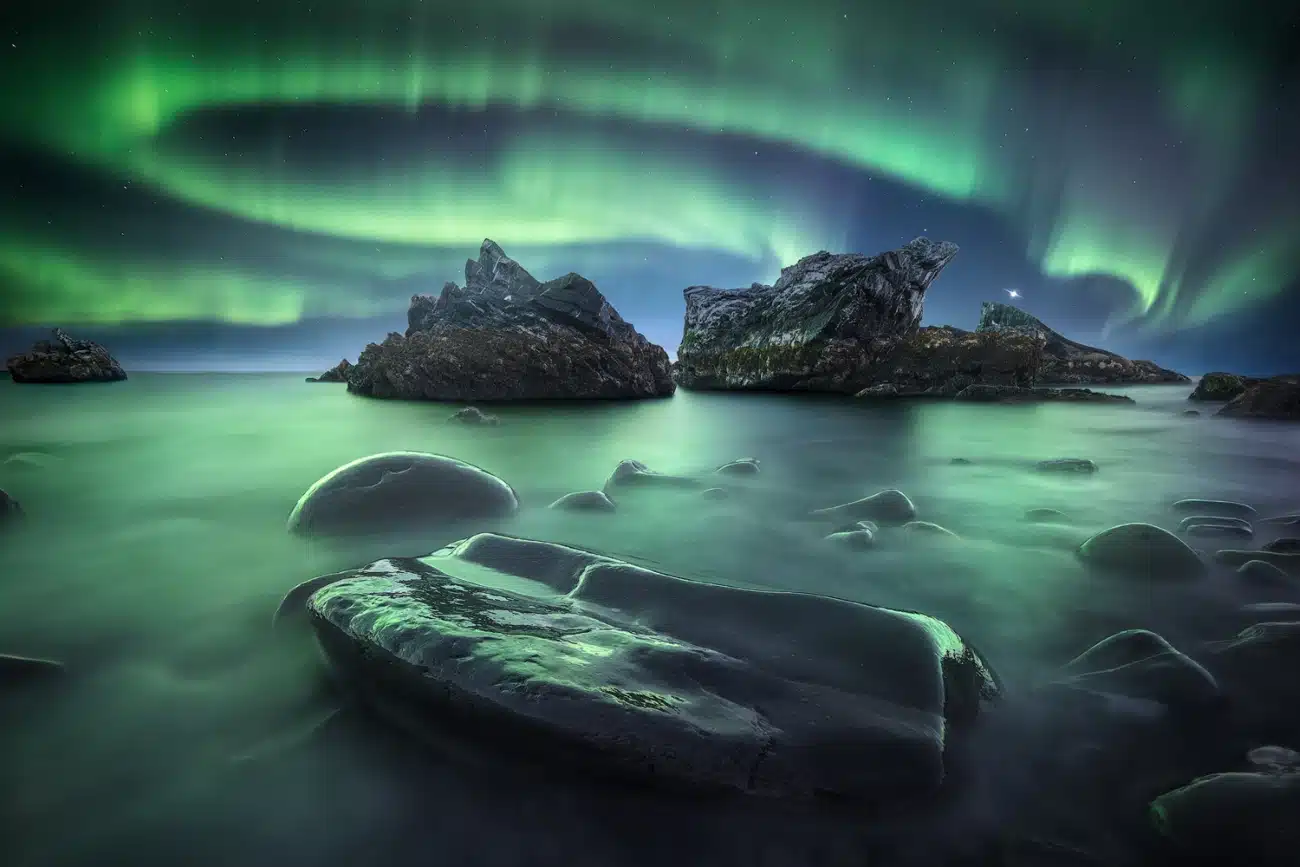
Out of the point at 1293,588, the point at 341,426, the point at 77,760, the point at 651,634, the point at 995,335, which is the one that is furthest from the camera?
the point at 995,335

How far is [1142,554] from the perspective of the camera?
409 cm

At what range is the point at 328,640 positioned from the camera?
8.80ft

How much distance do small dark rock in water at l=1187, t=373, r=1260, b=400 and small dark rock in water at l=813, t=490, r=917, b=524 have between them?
123 feet

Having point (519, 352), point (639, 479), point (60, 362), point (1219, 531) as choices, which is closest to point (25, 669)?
point (639, 479)

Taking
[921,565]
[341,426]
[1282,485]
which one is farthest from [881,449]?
[341,426]

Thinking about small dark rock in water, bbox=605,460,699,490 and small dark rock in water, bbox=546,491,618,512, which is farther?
small dark rock in water, bbox=605,460,699,490

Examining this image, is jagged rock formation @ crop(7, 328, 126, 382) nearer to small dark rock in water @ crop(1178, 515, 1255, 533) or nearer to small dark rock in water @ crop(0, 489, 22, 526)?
small dark rock in water @ crop(0, 489, 22, 526)

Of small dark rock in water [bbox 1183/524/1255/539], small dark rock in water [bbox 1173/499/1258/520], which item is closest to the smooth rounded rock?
small dark rock in water [bbox 1173/499/1258/520]

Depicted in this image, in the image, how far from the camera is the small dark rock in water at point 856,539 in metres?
4.73

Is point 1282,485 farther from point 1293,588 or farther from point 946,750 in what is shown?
point 946,750

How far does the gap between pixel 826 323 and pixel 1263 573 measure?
48543mm

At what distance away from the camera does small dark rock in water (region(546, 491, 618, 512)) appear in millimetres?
6082

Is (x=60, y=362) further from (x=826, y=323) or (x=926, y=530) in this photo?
(x=926, y=530)

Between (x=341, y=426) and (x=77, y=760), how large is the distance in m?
18.9
